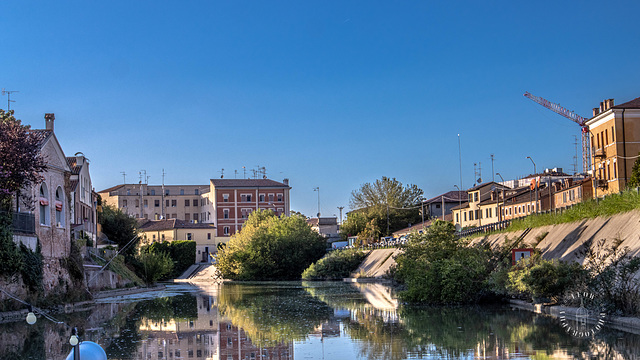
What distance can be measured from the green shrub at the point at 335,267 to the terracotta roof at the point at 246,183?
4359 cm

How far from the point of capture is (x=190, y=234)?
109 m

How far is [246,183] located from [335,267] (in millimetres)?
47185

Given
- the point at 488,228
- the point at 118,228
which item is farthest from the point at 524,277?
the point at 118,228

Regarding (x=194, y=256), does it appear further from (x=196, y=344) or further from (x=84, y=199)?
(x=196, y=344)

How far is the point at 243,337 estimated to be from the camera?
19.5m

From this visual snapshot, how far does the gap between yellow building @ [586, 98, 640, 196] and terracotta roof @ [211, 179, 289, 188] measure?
65.6 meters

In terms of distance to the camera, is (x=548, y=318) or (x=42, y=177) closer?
(x=548, y=318)

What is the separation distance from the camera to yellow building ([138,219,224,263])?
355ft

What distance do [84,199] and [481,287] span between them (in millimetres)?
39003

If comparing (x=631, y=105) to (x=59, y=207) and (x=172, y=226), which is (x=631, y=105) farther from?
(x=172, y=226)

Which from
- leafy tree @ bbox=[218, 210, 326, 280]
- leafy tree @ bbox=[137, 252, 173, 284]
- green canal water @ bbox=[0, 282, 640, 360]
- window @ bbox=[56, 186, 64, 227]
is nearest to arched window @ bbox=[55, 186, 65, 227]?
window @ bbox=[56, 186, 64, 227]

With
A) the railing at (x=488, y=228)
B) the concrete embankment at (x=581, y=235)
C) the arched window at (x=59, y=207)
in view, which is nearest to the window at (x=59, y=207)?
the arched window at (x=59, y=207)

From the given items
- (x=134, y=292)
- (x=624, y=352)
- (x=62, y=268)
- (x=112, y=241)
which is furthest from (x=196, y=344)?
(x=112, y=241)

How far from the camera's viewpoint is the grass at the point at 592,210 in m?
27.2
